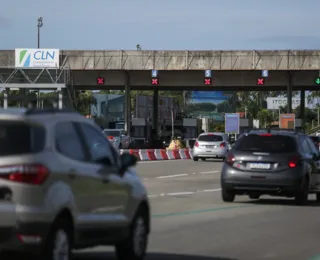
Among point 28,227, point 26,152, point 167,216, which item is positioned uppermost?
point 26,152

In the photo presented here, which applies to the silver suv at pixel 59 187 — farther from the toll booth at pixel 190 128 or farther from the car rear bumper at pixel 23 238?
the toll booth at pixel 190 128

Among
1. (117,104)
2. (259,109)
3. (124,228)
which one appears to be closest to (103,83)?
(124,228)

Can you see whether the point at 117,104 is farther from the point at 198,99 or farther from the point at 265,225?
the point at 265,225

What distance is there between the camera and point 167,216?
17047 mm

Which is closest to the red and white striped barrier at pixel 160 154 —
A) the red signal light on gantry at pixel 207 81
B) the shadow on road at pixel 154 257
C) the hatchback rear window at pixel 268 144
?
the red signal light on gantry at pixel 207 81

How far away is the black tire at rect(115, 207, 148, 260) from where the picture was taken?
10305 millimetres

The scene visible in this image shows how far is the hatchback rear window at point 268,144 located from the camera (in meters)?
19.9

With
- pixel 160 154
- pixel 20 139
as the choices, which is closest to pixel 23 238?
pixel 20 139

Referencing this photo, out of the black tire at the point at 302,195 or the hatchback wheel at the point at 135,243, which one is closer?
the hatchback wheel at the point at 135,243

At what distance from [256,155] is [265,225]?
4.16 m

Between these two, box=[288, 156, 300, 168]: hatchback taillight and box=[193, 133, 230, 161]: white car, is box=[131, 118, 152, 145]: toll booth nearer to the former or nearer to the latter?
box=[193, 133, 230, 161]: white car

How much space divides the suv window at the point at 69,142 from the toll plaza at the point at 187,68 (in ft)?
172

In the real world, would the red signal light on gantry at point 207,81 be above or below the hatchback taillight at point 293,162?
above

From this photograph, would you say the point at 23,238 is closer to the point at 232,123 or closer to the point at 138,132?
the point at 232,123
